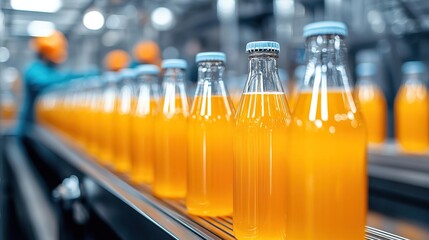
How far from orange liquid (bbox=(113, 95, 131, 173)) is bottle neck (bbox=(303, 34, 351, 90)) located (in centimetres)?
60

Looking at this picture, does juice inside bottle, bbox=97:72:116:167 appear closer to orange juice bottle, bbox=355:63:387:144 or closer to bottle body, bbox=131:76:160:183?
bottle body, bbox=131:76:160:183

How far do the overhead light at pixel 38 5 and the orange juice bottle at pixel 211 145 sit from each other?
355cm

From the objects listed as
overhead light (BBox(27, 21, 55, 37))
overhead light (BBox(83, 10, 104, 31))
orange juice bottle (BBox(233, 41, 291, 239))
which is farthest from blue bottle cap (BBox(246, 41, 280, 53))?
overhead light (BBox(27, 21, 55, 37))

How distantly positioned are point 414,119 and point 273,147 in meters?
1.16

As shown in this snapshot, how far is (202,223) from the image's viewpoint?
1.86 feet

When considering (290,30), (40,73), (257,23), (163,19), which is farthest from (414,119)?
(163,19)

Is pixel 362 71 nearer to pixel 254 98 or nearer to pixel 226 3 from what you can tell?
pixel 226 3

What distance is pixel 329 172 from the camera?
42 centimetres

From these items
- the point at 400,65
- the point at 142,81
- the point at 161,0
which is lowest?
the point at 142,81

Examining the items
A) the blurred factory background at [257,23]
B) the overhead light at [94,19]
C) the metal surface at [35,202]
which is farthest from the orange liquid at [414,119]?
the overhead light at [94,19]

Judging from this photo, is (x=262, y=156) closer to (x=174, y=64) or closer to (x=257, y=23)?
(x=174, y=64)

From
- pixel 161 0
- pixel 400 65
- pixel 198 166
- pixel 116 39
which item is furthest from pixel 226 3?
pixel 116 39

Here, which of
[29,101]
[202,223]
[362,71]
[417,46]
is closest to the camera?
[202,223]

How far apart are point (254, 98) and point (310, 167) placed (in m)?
0.12
